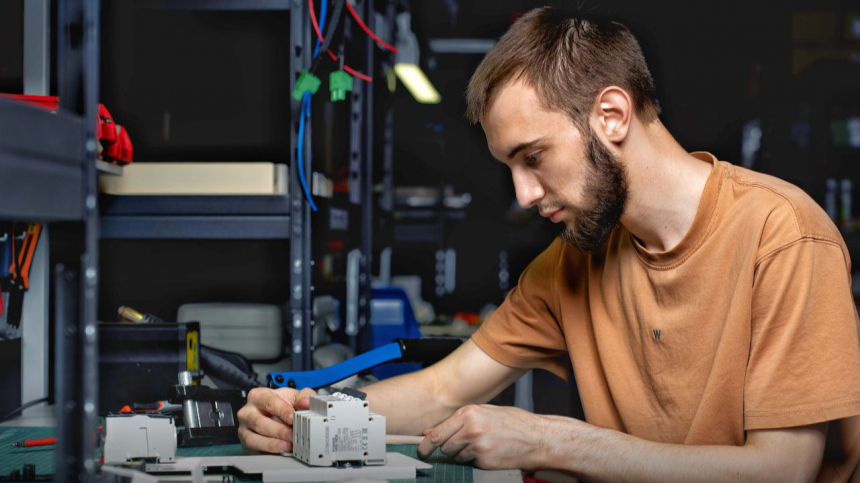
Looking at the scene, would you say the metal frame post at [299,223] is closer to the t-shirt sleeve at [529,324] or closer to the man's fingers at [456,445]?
the t-shirt sleeve at [529,324]

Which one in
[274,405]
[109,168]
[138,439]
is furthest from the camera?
[109,168]

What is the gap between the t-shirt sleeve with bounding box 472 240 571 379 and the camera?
1.36m

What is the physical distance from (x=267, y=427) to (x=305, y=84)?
0.61 m

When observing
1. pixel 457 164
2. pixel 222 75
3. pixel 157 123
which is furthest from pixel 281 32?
pixel 457 164

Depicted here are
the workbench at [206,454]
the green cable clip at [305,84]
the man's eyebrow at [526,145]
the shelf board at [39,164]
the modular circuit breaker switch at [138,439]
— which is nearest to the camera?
the shelf board at [39,164]

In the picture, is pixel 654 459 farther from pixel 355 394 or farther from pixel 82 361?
pixel 82 361

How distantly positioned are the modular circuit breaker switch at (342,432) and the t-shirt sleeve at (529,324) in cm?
45

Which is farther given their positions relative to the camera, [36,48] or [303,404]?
[36,48]

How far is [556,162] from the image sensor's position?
3.73 feet

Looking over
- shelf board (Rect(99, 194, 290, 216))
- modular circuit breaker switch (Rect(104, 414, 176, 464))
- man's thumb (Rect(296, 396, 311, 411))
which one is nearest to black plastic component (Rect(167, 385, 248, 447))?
man's thumb (Rect(296, 396, 311, 411))

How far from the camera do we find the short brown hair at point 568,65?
3.74ft

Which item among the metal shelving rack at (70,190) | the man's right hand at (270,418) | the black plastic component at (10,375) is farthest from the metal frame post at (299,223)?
the metal shelving rack at (70,190)

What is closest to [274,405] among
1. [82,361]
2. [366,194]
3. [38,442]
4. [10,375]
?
[38,442]

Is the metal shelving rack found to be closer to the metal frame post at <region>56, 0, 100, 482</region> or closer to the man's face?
the metal frame post at <region>56, 0, 100, 482</region>
